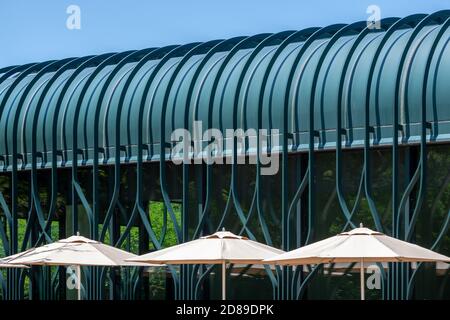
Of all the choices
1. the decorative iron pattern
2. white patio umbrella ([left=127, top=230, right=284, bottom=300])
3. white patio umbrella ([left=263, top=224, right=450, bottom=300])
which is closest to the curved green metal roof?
the decorative iron pattern

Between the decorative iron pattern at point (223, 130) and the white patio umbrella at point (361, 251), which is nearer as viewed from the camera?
the white patio umbrella at point (361, 251)

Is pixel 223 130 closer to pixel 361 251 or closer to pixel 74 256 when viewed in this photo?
pixel 74 256

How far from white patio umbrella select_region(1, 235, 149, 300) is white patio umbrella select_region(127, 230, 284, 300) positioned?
1.52 meters

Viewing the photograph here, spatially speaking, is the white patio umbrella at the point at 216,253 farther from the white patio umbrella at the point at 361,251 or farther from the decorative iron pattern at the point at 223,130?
the decorative iron pattern at the point at 223,130

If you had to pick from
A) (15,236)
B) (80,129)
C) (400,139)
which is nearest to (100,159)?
(80,129)

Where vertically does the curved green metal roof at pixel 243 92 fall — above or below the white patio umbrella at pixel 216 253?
above

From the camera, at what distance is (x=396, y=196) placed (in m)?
23.1

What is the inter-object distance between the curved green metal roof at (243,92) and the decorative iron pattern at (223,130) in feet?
0.12

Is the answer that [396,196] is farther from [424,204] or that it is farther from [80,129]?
[80,129]

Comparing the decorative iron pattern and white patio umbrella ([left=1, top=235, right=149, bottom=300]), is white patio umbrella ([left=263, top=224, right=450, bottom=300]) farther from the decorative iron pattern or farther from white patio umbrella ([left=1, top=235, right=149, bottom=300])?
white patio umbrella ([left=1, top=235, right=149, bottom=300])

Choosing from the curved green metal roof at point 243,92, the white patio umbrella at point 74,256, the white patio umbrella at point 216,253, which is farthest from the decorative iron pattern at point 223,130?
the white patio umbrella at point 216,253

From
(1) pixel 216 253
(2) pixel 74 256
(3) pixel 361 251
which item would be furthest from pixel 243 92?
(3) pixel 361 251

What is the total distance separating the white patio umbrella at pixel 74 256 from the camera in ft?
71.3

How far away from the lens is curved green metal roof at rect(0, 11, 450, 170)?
23.6m
